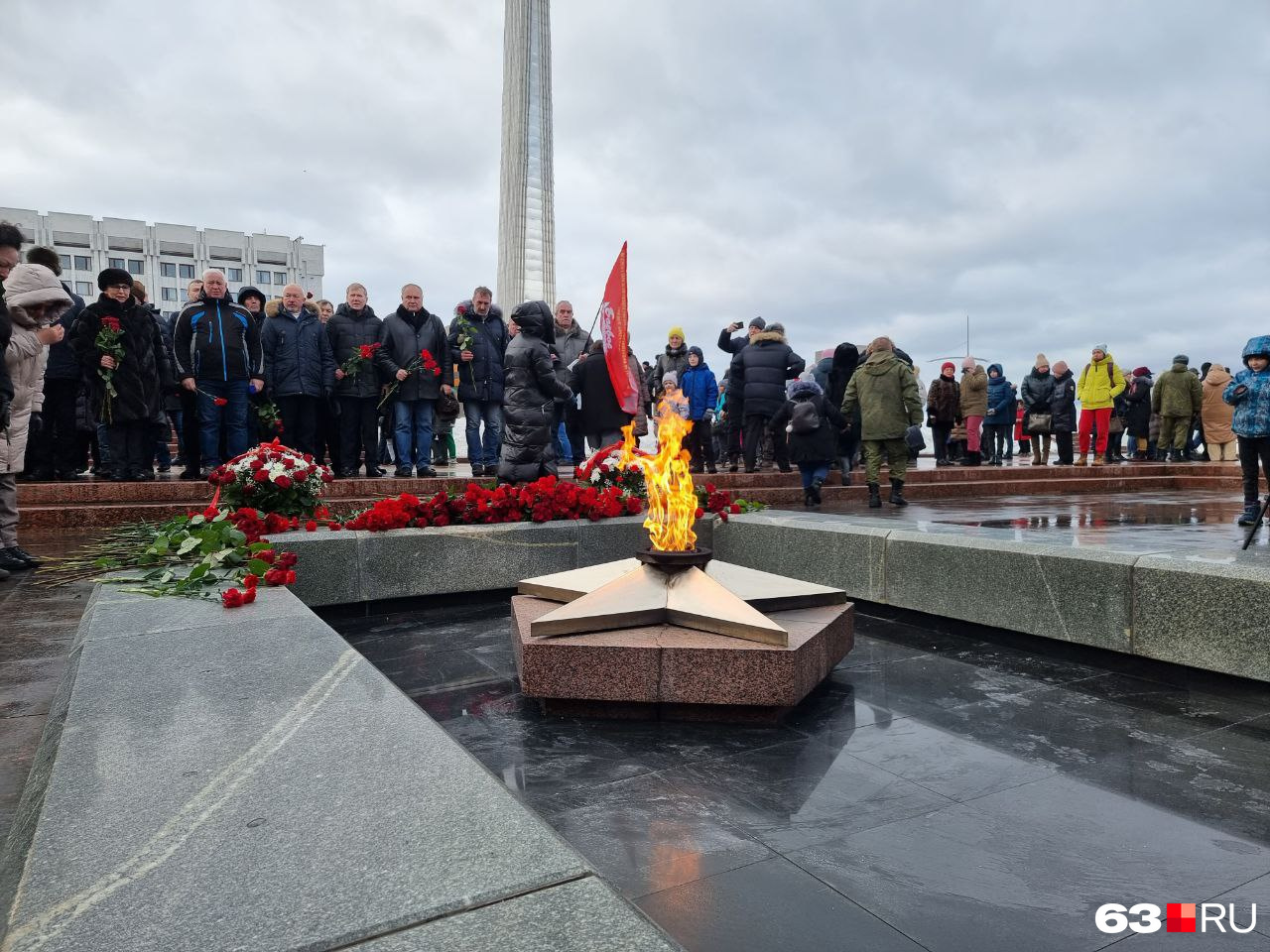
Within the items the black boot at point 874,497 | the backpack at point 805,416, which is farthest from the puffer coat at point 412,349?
the black boot at point 874,497

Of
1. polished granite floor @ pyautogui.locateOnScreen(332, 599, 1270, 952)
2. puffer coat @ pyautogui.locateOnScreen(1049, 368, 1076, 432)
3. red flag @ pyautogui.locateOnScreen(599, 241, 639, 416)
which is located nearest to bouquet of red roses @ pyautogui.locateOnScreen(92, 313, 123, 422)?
red flag @ pyautogui.locateOnScreen(599, 241, 639, 416)

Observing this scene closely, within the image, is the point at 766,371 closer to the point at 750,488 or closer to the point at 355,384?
the point at 750,488

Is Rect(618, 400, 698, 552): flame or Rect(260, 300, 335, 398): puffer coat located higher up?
Rect(260, 300, 335, 398): puffer coat

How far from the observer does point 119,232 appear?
84312 mm

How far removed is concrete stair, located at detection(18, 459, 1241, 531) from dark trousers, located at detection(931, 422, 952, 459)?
1.59m

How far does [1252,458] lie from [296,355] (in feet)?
30.6

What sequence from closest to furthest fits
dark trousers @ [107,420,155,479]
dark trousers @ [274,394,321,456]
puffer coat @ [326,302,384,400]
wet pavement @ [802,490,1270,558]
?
wet pavement @ [802,490,1270,558] < dark trousers @ [107,420,155,479] < puffer coat @ [326,302,384,400] < dark trousers @ [274,394,321,456]

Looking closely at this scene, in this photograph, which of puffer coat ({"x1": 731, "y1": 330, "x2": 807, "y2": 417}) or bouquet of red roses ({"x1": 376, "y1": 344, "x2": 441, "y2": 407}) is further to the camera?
puffer coat ({"x1": 731, "y1": 330, "x2": 807, "y2": 417})

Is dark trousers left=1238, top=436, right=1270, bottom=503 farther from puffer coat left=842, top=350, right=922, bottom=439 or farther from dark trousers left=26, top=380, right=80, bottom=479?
dark trousers left=26, top=380, right=80, bottom=479

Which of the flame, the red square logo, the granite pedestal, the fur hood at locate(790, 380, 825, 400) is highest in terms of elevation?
the fur hood at locate(790, 380, 825, 400)

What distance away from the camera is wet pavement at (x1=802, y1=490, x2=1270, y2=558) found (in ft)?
18.4

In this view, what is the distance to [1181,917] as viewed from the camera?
2121 mm

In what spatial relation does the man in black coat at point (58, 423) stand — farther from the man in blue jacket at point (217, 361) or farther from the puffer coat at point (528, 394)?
the puffer coat at point (528, 394)

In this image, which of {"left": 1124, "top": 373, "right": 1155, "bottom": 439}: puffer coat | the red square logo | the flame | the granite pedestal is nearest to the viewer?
the red square logo
